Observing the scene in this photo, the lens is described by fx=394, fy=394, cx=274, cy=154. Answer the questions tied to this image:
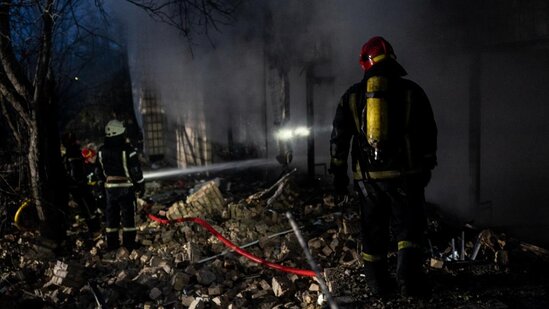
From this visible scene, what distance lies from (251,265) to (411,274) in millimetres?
2102

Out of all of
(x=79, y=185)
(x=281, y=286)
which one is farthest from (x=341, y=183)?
(x=79, y=185)

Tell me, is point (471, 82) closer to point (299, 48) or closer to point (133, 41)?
point (299, 48)

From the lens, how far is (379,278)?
2.75 meters

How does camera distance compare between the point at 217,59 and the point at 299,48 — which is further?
the point at 217,59

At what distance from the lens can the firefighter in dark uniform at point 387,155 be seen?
256 centimetres

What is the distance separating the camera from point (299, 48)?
8133 millimetres

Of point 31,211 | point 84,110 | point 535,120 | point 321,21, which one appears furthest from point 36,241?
point 84,110

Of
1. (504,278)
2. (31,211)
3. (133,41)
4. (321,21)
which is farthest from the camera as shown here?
(133,41)

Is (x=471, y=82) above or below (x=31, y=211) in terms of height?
above

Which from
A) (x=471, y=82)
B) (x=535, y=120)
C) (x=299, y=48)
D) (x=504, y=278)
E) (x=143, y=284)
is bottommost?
(x=143, y=284)

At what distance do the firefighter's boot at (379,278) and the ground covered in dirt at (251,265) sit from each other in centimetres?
6

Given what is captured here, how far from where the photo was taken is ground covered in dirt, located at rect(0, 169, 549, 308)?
293 cm

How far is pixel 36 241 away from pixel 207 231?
2481mm

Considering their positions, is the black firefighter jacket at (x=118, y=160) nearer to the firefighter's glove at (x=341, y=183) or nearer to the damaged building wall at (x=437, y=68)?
the firefighter's glove at (x=341, y=183)
